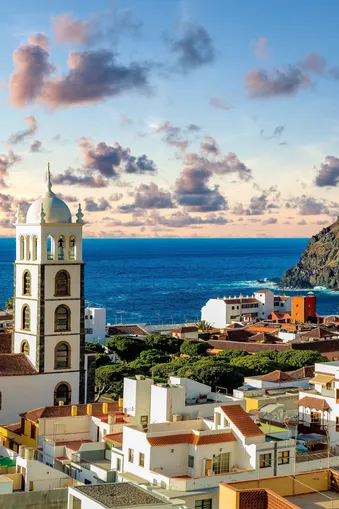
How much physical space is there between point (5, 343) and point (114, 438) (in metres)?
13.4

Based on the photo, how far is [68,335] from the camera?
3966 cm

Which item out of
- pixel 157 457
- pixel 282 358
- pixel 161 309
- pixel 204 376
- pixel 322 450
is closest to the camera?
pixel 157 457

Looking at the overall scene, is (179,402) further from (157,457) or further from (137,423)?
(157,457)

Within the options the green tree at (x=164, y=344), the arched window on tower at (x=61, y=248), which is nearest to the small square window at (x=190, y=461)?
the arched window on tower at (x=61, y=248)

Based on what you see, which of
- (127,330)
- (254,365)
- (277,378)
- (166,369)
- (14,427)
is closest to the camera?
(14,427)

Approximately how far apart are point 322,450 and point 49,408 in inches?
416

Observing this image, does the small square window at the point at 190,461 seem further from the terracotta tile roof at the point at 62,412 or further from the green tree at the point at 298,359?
the green tree at the point at 298,359

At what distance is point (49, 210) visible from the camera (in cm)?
3959

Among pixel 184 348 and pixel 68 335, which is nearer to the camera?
pixel 68 335

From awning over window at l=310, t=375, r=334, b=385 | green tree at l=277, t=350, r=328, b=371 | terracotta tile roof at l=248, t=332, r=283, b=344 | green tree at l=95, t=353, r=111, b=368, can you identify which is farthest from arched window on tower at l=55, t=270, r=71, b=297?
terracotta tile roof at l=248, t=332, r=283, b=344

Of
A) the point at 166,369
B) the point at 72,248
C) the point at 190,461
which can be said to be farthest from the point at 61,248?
the point at 166,369

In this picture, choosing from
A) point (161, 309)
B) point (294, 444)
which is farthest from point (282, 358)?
point (161, 309)

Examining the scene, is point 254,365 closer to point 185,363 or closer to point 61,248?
point 185,363

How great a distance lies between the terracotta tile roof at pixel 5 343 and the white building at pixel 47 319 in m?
1.73
